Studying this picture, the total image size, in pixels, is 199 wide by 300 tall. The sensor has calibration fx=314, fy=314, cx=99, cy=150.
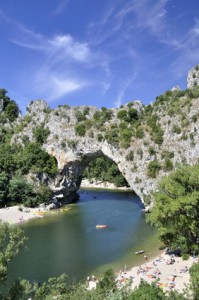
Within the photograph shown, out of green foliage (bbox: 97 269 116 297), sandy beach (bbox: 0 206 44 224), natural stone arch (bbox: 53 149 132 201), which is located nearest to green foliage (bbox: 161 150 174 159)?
natural stone arch (bbox: 53 149 132 201)

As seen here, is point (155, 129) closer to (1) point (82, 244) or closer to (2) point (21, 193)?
(1) point (82, 244)

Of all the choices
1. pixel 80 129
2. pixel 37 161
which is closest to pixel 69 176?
pixel 37 161

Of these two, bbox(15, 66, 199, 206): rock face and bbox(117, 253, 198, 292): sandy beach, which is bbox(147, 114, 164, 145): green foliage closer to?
bbox(15, 66, 199, 206): rock face

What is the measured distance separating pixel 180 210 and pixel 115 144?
3464 cm

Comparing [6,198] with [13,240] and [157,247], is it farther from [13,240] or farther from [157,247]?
[13,240]

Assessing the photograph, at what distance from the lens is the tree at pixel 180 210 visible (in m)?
29.7

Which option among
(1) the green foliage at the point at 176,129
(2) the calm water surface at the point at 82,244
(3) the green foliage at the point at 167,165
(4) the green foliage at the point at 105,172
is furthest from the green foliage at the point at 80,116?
(4) the green foliage at the point at 105,172

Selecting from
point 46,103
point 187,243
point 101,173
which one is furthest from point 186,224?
point 101,173

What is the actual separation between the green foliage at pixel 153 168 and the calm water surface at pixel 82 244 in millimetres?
7747

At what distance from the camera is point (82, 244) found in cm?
4059

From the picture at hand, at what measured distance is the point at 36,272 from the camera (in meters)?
31.3

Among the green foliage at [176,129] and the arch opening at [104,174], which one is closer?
Answer: the green foliage at [176,129]

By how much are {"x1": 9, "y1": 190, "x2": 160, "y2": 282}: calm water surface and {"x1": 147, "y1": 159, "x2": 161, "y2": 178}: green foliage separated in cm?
775

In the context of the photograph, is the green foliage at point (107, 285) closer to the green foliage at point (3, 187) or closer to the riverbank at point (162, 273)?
the riverbank at point (162, 273)
